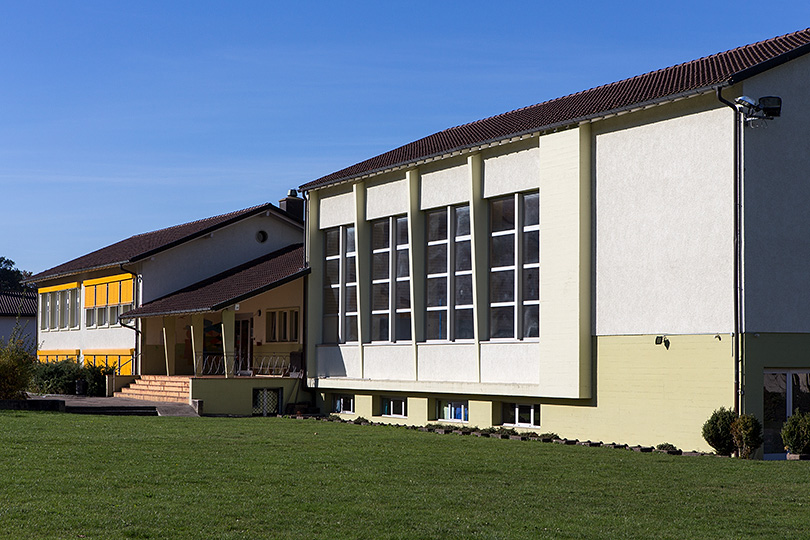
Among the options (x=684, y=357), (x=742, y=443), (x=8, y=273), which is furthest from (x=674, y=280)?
(x=8, y=273)

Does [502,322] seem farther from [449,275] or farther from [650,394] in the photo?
[650,394]

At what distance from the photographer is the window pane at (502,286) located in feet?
74.4

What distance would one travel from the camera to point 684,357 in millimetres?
18656

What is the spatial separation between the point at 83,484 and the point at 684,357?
11277 millimetres

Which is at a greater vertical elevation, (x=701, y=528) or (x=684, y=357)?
(x=684, y=357)

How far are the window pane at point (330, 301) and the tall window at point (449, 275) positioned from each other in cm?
434

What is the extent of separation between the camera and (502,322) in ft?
75.3

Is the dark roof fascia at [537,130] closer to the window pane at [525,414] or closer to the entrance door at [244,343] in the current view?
the window pane at [525,414]

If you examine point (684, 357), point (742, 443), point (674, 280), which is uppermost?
point (674, 280)

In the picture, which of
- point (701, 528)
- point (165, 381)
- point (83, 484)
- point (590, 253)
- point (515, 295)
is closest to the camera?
point (701, 528)

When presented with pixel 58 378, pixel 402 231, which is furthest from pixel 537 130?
pixel 58 378

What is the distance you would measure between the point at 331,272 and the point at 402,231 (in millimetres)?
3704

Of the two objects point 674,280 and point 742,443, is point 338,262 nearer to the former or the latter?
point 674,280

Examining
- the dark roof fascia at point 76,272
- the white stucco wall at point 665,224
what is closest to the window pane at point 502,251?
the white stucco wall at point 665,224
